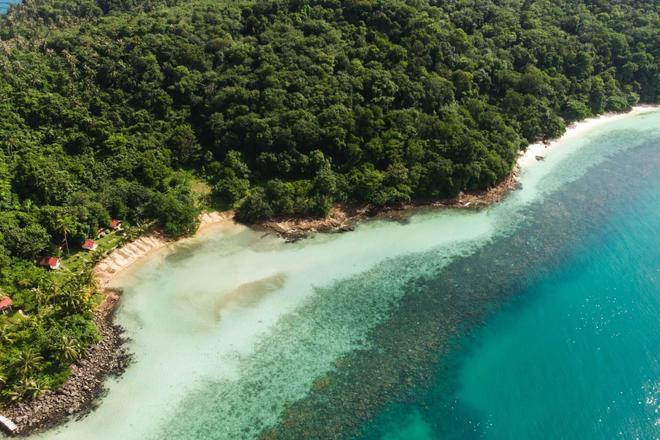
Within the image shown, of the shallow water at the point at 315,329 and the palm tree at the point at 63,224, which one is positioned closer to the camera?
the shallow water at the point at 315,329

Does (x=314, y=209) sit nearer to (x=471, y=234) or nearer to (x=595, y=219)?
(x=471, y=234)

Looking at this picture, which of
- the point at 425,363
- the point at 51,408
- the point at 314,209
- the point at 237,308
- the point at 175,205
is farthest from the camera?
the point at 314,209

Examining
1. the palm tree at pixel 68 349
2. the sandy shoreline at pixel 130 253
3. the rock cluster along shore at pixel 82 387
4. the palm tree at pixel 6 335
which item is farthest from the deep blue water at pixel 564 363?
the sandy shoreline at pixel 130 253

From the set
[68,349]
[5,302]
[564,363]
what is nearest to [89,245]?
[5,302]

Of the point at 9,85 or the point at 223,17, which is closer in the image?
the point at 9,85

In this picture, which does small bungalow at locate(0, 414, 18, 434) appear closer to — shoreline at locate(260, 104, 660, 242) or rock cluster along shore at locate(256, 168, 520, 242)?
shoreline at locate(260, 104, 660, 242)

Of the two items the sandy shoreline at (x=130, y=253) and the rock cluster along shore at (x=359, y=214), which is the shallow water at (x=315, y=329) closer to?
the rock cluster along shore at (x=359, y=214)

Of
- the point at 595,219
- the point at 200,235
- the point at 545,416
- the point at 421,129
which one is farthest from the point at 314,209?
the point at 595,219
